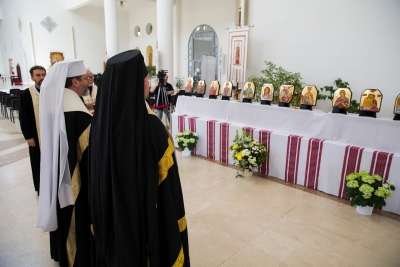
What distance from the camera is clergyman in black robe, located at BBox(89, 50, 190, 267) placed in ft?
3.82

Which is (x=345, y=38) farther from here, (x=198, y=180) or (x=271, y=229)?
(x=271, y=229)

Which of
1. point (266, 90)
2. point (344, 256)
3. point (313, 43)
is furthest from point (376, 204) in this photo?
point (313, 43)

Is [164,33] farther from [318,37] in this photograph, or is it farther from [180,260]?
[180,260]

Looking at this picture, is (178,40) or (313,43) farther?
(178,40)

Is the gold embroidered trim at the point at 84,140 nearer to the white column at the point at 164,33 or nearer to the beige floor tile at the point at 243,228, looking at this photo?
the beige floor tile at the point at 243,228

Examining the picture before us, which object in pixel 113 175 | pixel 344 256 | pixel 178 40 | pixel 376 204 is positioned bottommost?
pixel 344 256

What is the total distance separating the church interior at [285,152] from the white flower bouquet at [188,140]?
0.11m

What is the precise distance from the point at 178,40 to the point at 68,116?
1064 cm

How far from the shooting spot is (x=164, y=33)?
29.6 ft

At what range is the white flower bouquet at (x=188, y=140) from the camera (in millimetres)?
4875

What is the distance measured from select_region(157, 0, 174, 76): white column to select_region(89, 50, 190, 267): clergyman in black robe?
26.8ft

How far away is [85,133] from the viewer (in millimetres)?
1736

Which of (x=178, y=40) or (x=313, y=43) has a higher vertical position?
(x=178, y=40)

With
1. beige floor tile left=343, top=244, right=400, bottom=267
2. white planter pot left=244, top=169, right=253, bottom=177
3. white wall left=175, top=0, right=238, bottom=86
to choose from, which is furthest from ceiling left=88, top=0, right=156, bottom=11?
beige floor tile left=343, top=244, right=400, bottom=267
